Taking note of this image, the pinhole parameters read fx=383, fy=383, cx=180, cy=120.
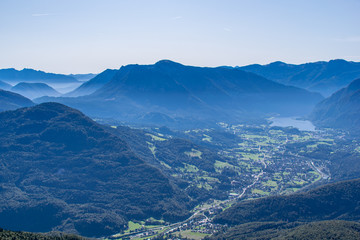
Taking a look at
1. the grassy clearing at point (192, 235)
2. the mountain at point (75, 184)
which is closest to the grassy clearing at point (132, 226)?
the mountain at point (75, 184)

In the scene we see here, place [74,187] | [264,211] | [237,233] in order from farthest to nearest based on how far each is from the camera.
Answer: [74,187]
[264,211]
[237,233]

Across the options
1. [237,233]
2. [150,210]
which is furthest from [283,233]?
[150,210]

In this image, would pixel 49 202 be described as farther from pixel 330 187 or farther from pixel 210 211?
pixel 330 187

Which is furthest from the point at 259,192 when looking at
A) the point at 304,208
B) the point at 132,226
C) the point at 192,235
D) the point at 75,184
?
the point at 75,184

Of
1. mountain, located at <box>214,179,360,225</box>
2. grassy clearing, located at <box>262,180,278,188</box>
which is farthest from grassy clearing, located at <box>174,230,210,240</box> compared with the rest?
grassy clearing, located at <box>262,180,278,188</box>

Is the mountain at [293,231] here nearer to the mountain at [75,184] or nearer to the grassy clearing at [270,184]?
the mountain at [75,184]

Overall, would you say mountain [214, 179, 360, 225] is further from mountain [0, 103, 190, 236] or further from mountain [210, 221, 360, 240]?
mountain [0, 103, 190, 236]
